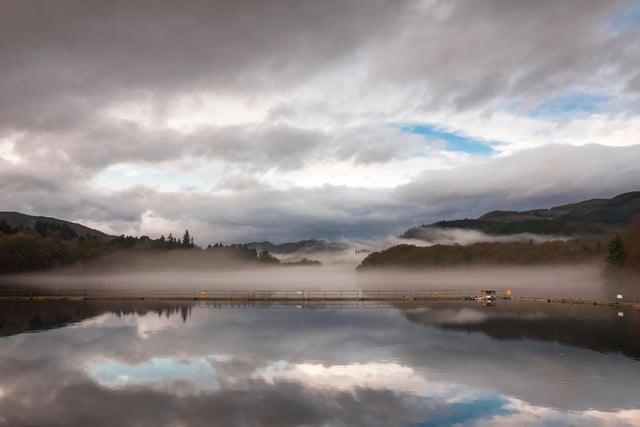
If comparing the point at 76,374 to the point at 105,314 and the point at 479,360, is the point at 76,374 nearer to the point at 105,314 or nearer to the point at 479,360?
the point at 479,360

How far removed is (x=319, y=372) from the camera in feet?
111

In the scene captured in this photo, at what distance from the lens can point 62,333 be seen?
5156cm

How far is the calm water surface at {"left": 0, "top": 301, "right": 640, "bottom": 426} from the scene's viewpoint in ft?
81.6

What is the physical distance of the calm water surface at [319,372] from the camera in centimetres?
2488

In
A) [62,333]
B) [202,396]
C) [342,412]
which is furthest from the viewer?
[62,333]

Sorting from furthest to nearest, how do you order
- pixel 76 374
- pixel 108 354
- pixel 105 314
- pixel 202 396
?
pixel 105 314 < pixel 108 354 < pixel 76 374 < pixel 202 396

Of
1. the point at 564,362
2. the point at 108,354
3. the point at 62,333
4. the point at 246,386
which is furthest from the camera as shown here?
the point at 62,333

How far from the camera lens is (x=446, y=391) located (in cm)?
2903

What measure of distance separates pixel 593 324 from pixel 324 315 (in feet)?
115

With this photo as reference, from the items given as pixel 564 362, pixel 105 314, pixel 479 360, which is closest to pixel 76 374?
pixel 479 360

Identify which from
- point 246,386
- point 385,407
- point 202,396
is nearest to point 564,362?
point 385,407

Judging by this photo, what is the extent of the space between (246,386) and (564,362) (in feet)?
78.0

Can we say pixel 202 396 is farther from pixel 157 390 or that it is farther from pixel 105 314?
pixel 105 314

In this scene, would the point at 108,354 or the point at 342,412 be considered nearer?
the point at 342,412
